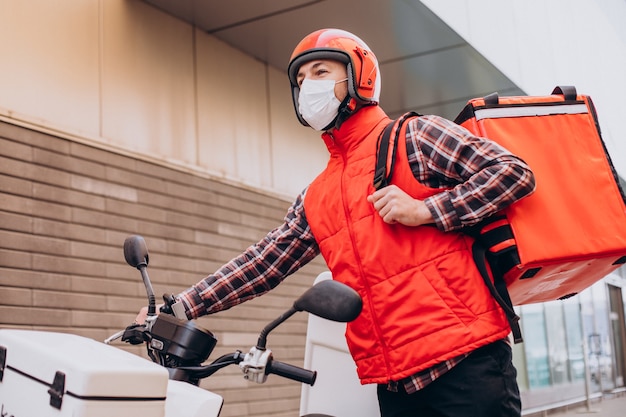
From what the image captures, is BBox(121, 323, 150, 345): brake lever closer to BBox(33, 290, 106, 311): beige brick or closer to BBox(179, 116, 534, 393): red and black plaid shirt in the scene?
BBox(179, 116, 534, 393): red and black plaid shirt

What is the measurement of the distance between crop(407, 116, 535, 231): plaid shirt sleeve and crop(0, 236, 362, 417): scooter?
58 cm

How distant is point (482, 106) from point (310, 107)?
0.53 meters

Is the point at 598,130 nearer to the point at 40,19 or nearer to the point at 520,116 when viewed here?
the point at 520,116

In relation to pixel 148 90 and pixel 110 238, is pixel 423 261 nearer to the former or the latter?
pixel 110 238

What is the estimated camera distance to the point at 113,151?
19.4 feet

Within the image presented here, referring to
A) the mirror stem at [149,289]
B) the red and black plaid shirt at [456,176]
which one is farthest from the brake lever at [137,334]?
the red and black plaid shirt at [456,176]

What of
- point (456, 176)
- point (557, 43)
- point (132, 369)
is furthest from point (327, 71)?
point (557, 43)

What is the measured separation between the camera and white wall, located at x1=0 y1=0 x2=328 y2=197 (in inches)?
212

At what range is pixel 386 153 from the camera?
2.27m

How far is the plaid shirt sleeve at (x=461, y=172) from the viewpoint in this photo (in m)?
2.15

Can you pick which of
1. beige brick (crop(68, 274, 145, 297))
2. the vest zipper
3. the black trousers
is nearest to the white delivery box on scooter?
the vest zipper

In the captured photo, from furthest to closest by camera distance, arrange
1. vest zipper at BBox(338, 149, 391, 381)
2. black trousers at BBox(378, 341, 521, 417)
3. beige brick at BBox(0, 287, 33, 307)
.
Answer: beige brick at BBox(0, 287, 33, 307) → vest zipper at BBox(338, 149, 391, 381) → black trousers at BBox(378, 341, 521, 417)

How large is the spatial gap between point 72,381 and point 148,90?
5.05 meters

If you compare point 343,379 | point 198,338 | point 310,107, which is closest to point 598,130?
point 310,107
